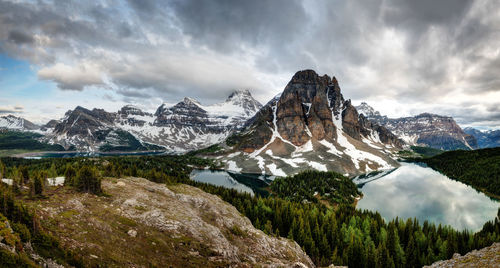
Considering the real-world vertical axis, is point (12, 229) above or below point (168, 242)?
above

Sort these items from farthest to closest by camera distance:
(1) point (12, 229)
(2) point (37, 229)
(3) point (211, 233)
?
(3) point (211, 233), (2) point (37, 229), (1) point (12, 229)

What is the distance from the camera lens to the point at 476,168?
Answer: 136125mm

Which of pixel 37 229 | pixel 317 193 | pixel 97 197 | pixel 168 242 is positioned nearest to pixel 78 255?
pixel 37 229

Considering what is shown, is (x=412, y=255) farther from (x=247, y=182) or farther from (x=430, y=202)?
(x=247, y=182)

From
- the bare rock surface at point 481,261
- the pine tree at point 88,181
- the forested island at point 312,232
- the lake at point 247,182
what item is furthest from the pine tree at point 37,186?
the lake at point 247,182

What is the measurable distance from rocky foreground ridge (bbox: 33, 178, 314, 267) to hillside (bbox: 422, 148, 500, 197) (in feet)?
445

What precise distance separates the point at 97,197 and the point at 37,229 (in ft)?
37.6

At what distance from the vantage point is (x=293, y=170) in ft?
460

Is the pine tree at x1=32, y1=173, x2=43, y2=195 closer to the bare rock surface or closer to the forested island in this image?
the forested island

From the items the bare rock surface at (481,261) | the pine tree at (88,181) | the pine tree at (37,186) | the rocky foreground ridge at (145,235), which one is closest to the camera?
the rocky foreground ridge at (145,235)

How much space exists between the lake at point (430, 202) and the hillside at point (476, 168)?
248 inches

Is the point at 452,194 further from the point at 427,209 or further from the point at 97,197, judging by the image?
the point at 97,197

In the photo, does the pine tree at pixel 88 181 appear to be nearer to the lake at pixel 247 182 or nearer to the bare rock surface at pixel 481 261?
the bare rock surface at pixel 481 261

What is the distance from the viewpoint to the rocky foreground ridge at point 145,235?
15.4 metres
